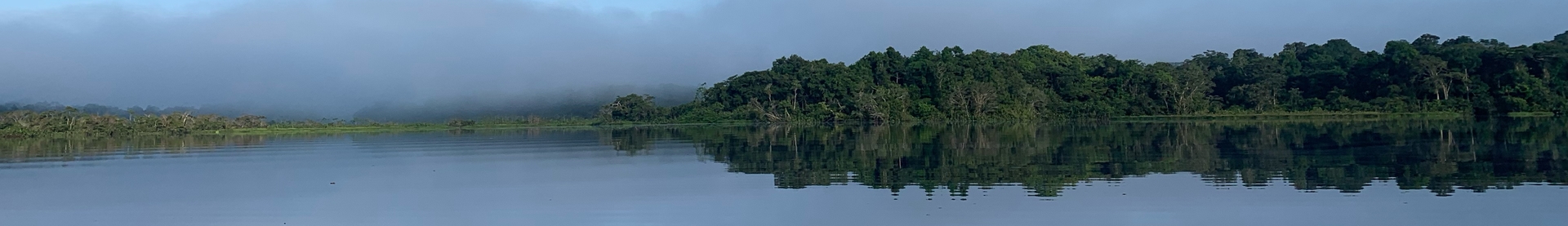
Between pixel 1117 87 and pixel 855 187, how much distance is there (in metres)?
53.4

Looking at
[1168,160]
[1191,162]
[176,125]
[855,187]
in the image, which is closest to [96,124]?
[176,125]

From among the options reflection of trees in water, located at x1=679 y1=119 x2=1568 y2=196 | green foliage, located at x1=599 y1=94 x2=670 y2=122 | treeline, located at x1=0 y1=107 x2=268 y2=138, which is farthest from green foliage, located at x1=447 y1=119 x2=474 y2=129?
reflection of trees in water, located at x1=679 y1=119 x2=1568 y2=196

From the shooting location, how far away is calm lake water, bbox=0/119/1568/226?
8.50 metres

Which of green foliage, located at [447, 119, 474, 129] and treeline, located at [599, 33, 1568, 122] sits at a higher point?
treeline, located at [599, 33, 1568, 122]

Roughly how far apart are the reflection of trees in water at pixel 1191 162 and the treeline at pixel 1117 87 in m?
33.6

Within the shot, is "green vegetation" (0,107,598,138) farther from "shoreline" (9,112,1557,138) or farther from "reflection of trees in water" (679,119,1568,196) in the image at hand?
"reflection of trees in water" (679,119,1568,196)

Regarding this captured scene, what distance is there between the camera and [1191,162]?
13.9 m

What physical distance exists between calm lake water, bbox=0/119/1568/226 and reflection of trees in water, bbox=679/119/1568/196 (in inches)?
2.1

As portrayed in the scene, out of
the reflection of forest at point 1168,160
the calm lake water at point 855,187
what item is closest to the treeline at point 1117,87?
the reflection of forest at point 1168,160

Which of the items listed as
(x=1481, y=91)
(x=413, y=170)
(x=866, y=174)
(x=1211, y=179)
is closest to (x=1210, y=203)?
(x=1211, y=179)

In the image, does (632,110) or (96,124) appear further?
(632,110)

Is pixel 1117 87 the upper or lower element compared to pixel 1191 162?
upper

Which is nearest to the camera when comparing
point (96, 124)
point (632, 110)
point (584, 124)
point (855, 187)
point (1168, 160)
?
point (855, 187)

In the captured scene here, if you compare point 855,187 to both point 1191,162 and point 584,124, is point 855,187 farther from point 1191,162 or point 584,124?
point 584,124
